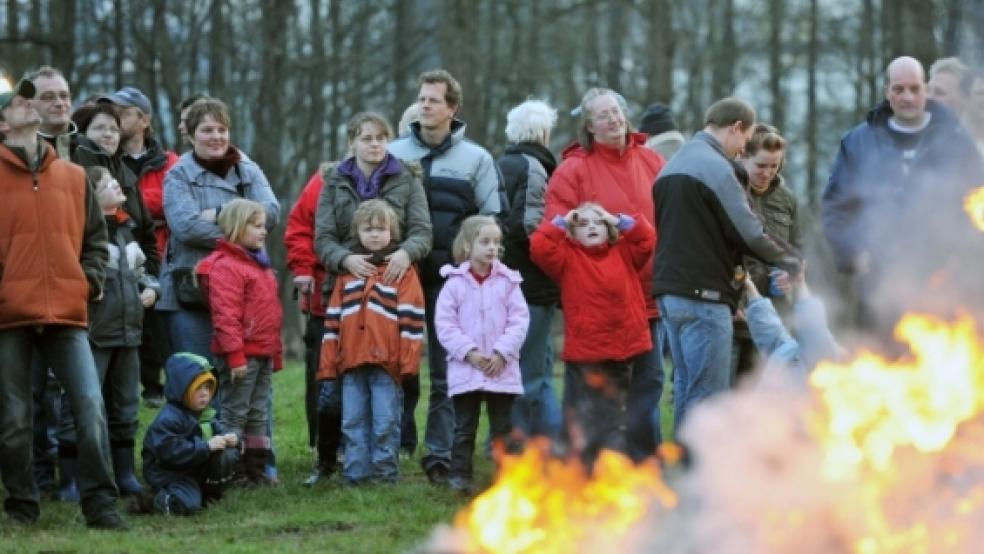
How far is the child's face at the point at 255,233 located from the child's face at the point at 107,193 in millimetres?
809

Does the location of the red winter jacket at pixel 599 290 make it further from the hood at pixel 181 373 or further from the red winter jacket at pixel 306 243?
the hood at pixel 181 373

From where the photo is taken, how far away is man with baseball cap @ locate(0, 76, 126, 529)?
9.43 m

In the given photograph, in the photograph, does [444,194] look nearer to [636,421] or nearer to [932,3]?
[636,421]

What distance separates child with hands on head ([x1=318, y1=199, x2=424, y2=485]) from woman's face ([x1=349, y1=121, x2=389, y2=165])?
435 mm

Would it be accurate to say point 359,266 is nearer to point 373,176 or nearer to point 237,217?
point 373,176

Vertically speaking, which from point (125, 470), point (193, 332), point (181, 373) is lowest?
point (125, 470)

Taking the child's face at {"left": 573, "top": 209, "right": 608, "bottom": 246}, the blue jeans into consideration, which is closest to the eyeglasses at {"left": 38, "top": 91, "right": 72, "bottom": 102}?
the child's face at {"left": 573, "top": 209, "right": 608, "bottom": 246}

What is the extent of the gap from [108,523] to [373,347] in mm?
2019

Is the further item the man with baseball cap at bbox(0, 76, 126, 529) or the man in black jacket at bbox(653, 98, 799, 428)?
the man in black jacket at bbox(653, 98, 799, 428)

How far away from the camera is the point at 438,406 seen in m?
11.3

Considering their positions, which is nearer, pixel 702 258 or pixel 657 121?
pixel 702 258

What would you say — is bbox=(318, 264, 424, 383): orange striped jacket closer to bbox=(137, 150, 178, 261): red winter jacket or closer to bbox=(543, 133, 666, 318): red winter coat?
bbox=(543, 133, 666, 318): red winter coat

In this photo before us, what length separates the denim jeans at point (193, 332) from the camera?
11.2m

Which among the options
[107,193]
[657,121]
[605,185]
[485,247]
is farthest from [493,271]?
[657,121]
